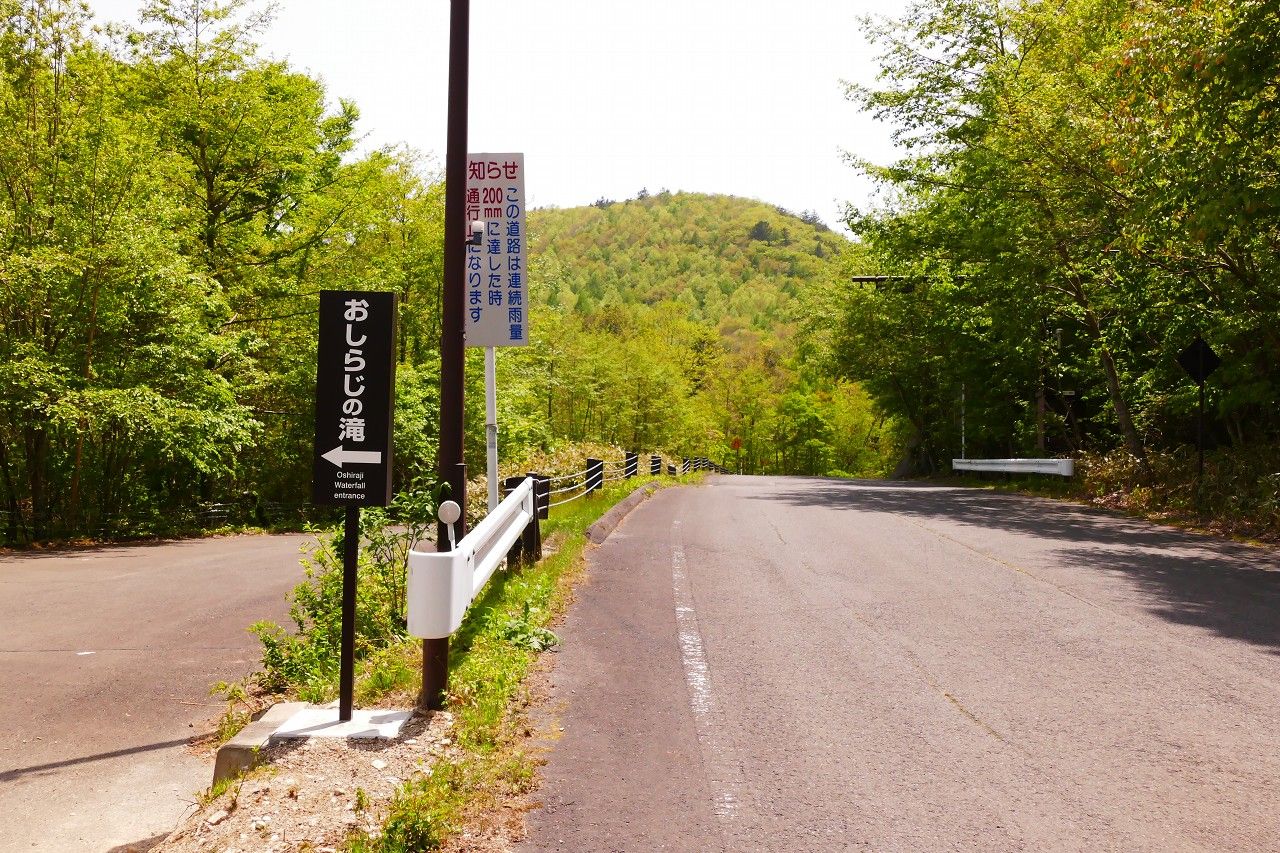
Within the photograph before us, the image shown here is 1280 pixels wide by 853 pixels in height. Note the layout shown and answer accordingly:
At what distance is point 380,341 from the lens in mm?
5125

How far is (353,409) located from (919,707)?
3764mm

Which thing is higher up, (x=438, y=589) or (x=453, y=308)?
(x=453, y=308)

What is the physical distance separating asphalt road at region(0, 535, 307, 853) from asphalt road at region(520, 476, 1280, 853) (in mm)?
2459

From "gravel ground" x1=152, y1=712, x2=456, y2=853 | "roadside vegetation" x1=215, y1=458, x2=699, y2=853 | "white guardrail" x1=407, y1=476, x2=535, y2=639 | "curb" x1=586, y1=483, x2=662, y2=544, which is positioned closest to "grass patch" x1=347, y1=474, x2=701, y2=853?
"roadside vegetation" x1=215, y1=458, x2=699, y2=853

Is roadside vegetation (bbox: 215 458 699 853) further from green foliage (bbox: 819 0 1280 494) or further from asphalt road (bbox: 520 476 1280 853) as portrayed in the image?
green foliage (bbox: 819 0 1280 494)

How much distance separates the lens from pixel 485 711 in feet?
16.9

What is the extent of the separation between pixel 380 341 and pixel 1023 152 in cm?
1693

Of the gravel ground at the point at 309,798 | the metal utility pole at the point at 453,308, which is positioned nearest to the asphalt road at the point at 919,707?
the gravel ground at the point at 309,798

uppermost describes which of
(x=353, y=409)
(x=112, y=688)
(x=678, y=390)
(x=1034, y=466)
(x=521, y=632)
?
(x=678, y=390)

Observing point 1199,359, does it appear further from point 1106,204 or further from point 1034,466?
point 1034,466

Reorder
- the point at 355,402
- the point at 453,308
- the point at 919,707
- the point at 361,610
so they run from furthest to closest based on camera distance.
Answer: the point at 361,610 < the point at 919,707 < the point at 453,308 < the point at 355,402

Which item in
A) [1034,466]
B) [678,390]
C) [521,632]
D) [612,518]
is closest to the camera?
[521,632]

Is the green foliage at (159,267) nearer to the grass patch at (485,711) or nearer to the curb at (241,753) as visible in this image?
the grass patch at (485,711)

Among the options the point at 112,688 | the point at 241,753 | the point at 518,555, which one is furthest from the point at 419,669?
the point at 518,555
